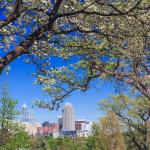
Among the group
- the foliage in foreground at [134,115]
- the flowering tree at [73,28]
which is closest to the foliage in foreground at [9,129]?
the foliage in foreground at [134,115]

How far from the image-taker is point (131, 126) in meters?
74.1

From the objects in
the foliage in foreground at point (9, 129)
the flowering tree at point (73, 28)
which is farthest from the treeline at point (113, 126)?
the flowering tree at point (73, 28)

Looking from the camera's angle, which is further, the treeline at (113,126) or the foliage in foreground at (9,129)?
the foliage in foreground at (9,129)

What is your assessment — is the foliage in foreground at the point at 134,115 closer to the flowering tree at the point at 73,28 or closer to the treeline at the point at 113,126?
the treeline at the point at 113,126

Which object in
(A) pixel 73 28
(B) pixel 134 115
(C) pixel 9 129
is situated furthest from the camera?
(C) pixel 9 129

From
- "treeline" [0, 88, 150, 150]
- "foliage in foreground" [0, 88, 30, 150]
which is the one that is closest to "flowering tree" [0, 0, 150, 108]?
"treeline" [0, 88, 150, 150]

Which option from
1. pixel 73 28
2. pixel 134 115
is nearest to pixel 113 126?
pixel 134 115

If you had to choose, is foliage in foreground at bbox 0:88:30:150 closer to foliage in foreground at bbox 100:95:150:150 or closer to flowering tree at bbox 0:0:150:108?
foliage in foreground at bbox 100:95:150:150

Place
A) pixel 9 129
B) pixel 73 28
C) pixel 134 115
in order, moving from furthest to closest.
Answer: pixel 9 129 → pixel 134 115 → pixel 73 28

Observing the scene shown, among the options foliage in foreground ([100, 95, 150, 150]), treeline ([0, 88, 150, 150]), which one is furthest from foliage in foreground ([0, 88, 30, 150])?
foliage in foreground ([100, 95, 150, 150])

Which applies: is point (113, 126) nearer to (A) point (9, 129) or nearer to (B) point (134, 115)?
(B) point (134, 115)

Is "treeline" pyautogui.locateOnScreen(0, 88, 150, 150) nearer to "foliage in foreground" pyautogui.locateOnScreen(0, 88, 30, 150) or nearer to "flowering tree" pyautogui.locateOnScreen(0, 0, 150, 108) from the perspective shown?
"foliage in foreground" pyautogui.locateOnScreen(0, 88, 30, 150)

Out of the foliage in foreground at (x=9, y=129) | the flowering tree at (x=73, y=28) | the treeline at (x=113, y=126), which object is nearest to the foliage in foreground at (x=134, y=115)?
the treeline at (x=113, y=126)

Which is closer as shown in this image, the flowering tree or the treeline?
the flowering tree
